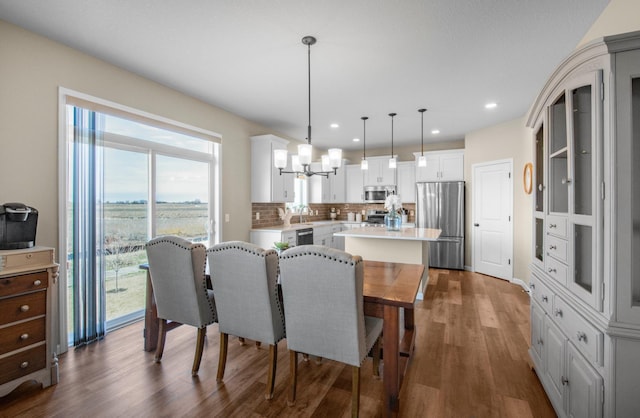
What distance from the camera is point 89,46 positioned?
8.21ft

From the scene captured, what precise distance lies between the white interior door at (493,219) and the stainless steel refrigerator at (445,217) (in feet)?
0.84

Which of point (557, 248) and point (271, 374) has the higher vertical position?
point (557, 248)

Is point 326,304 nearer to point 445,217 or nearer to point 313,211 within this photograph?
point 445,217

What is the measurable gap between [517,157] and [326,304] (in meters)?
4.60

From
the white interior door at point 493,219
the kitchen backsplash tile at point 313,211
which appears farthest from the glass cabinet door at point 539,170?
the kitchen backsplash tile at point 313,211

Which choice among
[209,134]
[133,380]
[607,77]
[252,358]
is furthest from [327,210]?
[607,77]

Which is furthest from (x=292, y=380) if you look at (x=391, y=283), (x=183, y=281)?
(x=183, y=281)

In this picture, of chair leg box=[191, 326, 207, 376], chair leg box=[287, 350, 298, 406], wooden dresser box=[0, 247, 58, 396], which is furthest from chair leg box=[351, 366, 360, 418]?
wooden dresser box=[0, 247, 58, 396]

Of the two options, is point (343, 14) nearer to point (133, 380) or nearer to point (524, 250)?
point (133, 380)

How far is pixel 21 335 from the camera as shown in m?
1.94

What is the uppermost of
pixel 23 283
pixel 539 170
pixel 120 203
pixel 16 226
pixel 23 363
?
pixel 539 170

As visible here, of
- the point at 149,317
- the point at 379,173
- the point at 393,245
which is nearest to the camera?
the point at 149,317

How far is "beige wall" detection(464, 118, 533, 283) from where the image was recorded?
14.8 feet

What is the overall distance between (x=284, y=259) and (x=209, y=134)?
2849 mm
